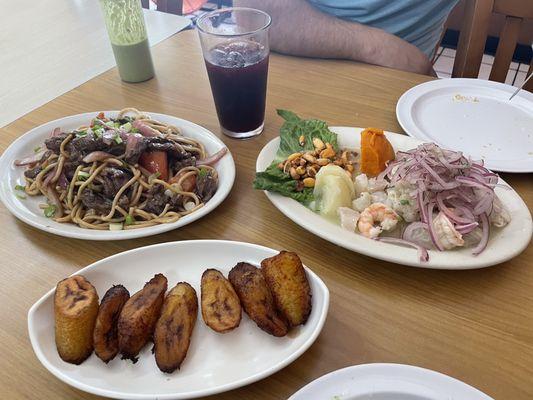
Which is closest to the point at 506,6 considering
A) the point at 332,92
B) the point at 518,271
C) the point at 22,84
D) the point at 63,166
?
the point at 332,92

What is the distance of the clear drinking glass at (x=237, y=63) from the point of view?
4.19 feet

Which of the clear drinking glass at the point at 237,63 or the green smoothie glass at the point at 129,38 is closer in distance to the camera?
the clear drinking glass at the point at 237,63

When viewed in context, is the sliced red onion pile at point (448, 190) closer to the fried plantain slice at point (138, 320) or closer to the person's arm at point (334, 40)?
the fried plantain slice at point (138, 320)

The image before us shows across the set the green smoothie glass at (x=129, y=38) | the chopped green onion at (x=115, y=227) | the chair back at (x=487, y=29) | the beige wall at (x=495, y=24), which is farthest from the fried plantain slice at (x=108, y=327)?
the beige wall at (x=495, y=24)

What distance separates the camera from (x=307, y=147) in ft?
4.18

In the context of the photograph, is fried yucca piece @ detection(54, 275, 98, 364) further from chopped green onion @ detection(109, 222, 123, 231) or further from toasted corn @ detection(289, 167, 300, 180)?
toasted corn @ detection(289, 167, 300, 180)

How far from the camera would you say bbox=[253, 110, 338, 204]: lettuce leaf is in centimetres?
111

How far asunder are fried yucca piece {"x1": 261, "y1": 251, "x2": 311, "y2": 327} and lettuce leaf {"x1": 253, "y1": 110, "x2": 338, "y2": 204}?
0.27m

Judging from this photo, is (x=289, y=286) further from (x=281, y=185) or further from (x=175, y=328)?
(x=281, y=185)

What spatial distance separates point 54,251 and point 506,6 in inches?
75.0

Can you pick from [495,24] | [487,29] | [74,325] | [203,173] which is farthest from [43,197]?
[495,24]

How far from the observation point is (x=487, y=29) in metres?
1.85

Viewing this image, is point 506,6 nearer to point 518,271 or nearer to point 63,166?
point 518,271

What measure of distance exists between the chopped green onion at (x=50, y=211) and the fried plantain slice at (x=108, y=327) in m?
0.42
